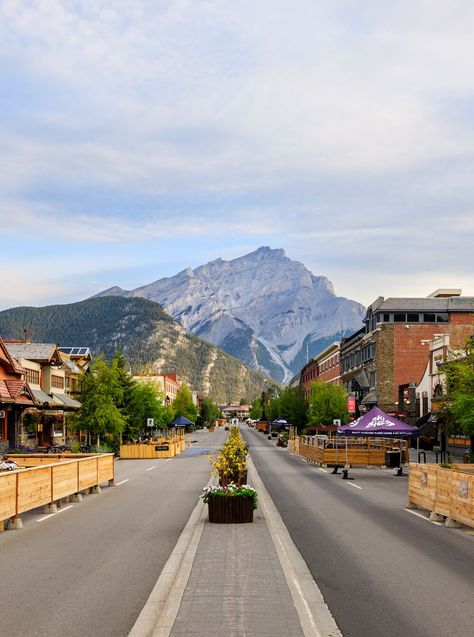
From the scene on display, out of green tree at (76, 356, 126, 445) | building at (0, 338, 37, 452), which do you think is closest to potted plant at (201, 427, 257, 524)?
building at (0, 338, 37, 452)

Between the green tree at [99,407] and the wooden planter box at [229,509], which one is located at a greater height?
the green tree at [99,407]

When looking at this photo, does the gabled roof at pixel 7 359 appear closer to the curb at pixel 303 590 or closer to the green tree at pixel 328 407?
the curb at pixel 303 590

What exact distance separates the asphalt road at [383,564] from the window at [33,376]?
Answer: 3806cm

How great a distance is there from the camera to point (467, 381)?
34656 millimetres

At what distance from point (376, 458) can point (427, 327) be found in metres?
46.1

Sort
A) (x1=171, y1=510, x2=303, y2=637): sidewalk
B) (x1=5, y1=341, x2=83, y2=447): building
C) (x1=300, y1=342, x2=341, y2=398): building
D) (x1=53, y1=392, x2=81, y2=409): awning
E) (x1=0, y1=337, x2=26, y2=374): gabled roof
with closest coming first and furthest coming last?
1. (x1=171, y1=510, x2=303, y2=637): sidewalk
2. (x1=0, y1=337, x2=26, y2=374): gabled roof
3. (x1=5, y1=341, x2=83, y2=447): building
4. (x1=53, y1=392, x2=81, y2=409): awning
5. (x1=300, y1=342, x2=341, y2=398): building

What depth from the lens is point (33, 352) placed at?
6347 centimetres

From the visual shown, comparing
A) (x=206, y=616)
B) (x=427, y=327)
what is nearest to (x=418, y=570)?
(x=206, y=616)

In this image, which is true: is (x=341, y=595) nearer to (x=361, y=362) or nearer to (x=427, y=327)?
(x=427, y=327)

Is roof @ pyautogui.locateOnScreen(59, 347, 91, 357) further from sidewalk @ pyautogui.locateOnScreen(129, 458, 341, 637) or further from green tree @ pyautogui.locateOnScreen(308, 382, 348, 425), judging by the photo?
sidewalk @ pyautogui.locateOnScreen(129, 458, 341, 637)

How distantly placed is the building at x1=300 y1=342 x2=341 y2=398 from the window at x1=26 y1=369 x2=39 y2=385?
182 feet

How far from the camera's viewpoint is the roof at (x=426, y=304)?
89438mm

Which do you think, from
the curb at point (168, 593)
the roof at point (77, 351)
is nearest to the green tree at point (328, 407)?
the roof at point (77, 351)

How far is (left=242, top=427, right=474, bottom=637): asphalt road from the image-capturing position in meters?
9.77
